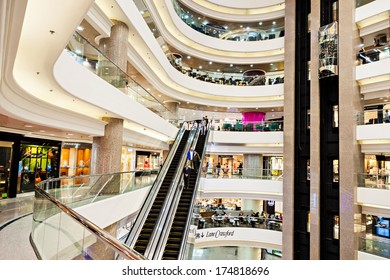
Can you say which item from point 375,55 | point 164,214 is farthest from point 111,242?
point 375,55

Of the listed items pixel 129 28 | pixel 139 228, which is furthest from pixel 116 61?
pixel 139 228

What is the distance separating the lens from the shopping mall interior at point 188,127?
15.4 feet

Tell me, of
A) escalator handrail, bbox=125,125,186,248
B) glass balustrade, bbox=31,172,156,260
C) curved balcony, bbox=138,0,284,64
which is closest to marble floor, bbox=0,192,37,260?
glass balustrade, bbox=31,172,156,260

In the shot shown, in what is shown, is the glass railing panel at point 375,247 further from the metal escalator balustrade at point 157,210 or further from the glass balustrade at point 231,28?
the glass balustrade at point 231,28

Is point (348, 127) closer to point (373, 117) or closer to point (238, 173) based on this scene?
point (373, 117)

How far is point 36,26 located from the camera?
3527 millimetres

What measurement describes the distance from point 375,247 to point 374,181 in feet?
8.46

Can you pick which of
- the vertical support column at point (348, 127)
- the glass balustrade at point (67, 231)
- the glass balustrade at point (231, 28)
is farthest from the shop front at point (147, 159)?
the glass balustrade at point (67, 231)

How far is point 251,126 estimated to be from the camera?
18.5m

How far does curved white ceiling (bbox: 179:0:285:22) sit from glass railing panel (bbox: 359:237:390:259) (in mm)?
15056

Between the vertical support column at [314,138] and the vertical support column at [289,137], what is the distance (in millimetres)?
1251

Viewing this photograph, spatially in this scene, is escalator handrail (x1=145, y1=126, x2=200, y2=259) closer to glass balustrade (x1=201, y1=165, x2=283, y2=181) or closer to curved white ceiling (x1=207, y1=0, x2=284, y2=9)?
glass balustrade (x1=201, y1=165, x2=283, y2=181)

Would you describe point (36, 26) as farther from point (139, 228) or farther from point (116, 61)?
point (116, 61)

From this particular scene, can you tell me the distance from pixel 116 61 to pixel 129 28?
6.05ft
